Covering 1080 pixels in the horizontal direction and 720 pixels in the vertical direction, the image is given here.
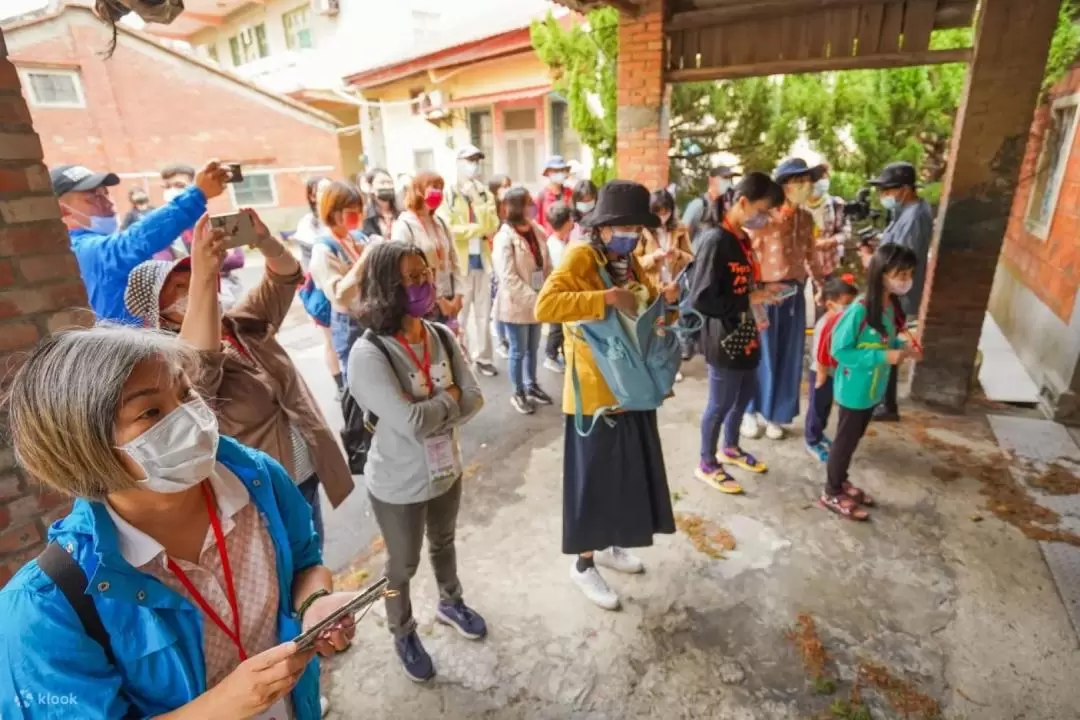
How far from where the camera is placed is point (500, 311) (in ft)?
16.0

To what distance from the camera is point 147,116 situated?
14.6m

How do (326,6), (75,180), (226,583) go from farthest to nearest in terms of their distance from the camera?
(326,6) < (75,180) < (226,583)

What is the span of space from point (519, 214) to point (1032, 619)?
13.0 feet

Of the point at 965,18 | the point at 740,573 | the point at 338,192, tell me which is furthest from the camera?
the point at 965,18

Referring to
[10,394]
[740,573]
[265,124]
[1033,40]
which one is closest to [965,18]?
[1033,40]

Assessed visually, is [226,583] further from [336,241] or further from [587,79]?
[587,79]

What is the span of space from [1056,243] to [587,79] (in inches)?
189

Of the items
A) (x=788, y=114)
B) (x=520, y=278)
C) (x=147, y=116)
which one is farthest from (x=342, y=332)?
(x=147, y=116)

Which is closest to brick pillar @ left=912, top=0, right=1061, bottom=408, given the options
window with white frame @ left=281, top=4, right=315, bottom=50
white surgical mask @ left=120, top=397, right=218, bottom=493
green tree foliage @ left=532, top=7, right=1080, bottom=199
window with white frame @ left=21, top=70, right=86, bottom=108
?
green tree foliage @ left=532, top=7, right=1080, bottom=199

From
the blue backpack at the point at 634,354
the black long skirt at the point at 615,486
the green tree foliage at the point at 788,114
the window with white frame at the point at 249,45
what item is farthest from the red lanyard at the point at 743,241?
the window with white frame at the point at 249,45

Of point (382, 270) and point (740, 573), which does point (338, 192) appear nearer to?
point (382, 270)

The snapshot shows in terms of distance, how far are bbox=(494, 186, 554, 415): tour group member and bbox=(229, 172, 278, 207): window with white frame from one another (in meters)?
13.3

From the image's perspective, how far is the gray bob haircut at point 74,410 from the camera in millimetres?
1048

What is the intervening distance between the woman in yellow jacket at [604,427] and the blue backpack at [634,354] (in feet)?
0.16
